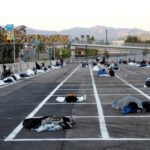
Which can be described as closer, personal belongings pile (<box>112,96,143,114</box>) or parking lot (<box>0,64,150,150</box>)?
parking lot (<box>0,64,150,150</box>)

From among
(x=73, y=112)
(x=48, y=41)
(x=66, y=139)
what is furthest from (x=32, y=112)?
(x=48, y=41)

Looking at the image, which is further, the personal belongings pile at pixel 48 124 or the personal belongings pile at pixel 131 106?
the personal belongings pile at pixel 131 106

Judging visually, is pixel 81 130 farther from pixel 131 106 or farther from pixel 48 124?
pixel 131 106

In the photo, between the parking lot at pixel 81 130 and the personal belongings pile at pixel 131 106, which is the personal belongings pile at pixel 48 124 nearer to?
the parking lot at pixel 81 130

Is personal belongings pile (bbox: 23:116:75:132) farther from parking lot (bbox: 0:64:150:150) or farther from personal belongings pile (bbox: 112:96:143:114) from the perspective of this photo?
personal belongings pile (bbox: 112:96:143:114)

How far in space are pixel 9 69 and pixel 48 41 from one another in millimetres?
75036

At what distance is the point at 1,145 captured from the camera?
9797 mm

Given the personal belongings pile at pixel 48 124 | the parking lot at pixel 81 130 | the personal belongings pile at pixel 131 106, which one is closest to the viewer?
the parking lot at pixel 81 130

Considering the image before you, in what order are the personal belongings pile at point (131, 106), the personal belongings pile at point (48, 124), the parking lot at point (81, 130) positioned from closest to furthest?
the parking lot at point (81, 130) < the personal belongings pile at point (48, 124) < the personal belongings pile at point (131, 106)

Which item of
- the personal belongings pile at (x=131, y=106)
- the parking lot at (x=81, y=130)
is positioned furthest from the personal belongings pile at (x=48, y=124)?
the personal belongings pile at (x=131, y=106)

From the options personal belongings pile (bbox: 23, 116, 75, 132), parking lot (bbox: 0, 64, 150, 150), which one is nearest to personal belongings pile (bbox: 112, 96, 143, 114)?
parking lot (bbox: 0, 64, 150, 150)

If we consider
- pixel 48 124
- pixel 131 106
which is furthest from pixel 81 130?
pixel 131 106

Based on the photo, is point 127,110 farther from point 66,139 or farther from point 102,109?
point 66,139

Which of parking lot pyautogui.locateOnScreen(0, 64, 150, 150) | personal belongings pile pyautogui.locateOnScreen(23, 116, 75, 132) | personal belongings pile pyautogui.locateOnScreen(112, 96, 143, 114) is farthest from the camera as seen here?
personal belongings pile pyautogui.locateOnScreen(112, 96, 143, 114)
